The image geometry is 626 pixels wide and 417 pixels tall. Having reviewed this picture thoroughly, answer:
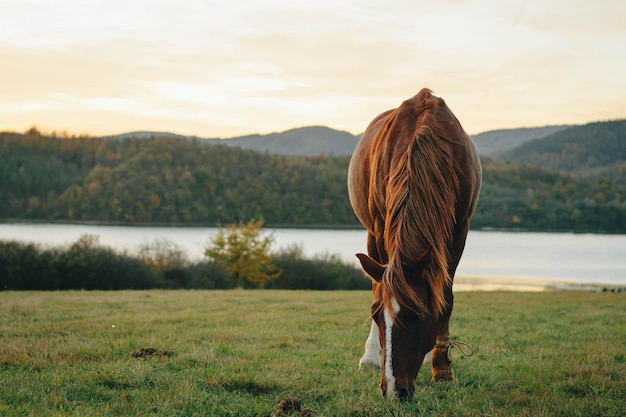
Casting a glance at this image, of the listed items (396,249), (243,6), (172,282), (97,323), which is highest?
(243,6)

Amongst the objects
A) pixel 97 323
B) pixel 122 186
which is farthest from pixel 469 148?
pixel 122 186

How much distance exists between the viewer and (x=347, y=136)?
19975 centimetres

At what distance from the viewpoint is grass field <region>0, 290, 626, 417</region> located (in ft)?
13.3

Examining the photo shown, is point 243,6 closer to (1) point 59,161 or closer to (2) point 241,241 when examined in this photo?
(2) point 241,241

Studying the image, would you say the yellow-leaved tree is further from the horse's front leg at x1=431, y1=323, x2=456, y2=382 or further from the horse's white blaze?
the horse's white blaze

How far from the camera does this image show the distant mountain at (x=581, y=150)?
10781 cm

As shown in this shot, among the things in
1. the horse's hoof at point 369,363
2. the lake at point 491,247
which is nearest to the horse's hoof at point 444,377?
the horse's hoof at point 369,363

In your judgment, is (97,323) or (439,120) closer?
(439,120)

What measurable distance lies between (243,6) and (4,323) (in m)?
11.1

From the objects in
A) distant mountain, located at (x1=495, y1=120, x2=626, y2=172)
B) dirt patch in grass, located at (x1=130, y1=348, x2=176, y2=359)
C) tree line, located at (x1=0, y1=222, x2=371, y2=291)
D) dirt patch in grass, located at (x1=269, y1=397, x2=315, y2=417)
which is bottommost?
tree line, located at (x1=0, y1=222, x2=371, y2=291)

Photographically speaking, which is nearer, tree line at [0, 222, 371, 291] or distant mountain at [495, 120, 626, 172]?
tree line at [0, 222, 371, 291]

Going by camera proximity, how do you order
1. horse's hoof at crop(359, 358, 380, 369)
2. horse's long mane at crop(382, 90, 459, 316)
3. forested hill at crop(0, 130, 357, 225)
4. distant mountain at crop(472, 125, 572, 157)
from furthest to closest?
distant mountain at crop(472, 125, 572, 157)
forested hill at crop(0, 130, 357, 225)
horse's hoof at crop(359, 358, 380, 369)
horse's long mane at crop(382, 90, 459, 316)

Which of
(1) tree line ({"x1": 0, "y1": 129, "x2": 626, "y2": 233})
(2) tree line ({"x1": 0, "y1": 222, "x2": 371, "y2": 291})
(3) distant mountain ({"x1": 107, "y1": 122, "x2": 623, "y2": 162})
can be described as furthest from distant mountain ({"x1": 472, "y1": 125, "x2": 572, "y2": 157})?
(2) tree line ({"x1": 0, "y1": 222, "x2": 371, "y2": 291})

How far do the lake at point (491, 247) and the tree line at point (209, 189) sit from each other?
10.2 feet
